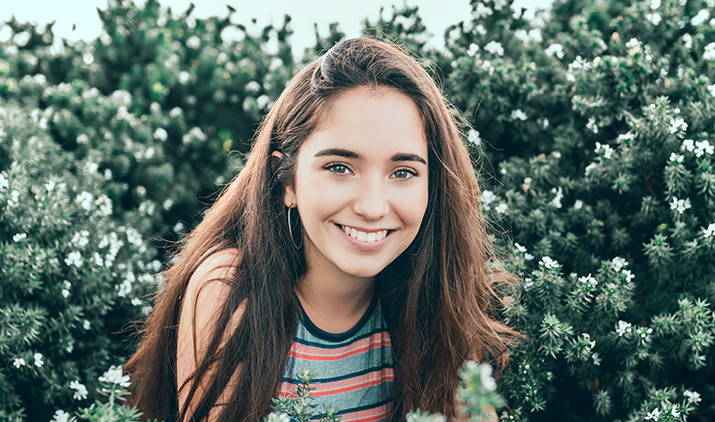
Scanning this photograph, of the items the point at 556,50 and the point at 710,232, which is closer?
the point at 710,232

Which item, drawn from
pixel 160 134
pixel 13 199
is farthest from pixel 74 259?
pixel 160 134

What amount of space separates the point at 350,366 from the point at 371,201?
730mm

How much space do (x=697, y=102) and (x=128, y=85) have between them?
3224 millimetres

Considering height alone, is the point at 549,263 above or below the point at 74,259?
above

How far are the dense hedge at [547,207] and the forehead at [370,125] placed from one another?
79cm

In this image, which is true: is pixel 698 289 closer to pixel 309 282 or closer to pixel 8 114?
pixel 309 282

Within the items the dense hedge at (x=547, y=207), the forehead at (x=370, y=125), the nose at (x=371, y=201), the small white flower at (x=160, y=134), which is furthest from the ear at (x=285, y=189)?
the small white flower at (x=160, y=134)

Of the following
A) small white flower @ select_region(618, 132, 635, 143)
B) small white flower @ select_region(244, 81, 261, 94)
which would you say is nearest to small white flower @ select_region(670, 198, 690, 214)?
small white flower @ select_region(618, 132, 635, 143)

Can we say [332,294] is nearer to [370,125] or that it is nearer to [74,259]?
[370,125]

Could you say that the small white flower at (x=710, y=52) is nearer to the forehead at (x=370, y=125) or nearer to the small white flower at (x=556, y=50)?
the small white flower at (x=556, y=50)

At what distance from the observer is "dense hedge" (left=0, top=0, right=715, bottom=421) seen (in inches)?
98.0

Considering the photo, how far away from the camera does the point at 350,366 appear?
2523mm

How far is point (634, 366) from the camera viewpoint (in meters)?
2.50

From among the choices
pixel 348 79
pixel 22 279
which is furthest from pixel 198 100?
pixel 348 79
